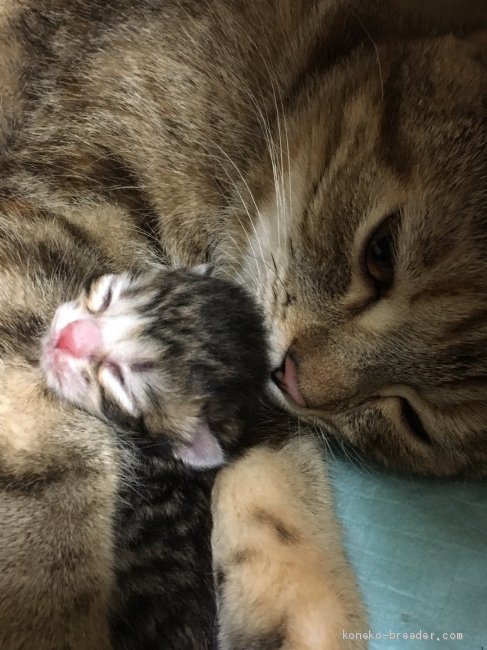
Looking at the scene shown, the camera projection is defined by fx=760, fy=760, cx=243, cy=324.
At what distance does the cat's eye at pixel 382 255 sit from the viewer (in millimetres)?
912

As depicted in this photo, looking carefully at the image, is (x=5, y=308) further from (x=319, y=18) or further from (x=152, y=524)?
(x=319, y=18)

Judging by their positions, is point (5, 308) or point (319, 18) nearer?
point (5, 308)

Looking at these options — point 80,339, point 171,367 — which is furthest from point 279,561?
point 80,339

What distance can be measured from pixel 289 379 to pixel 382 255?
20 centimetres

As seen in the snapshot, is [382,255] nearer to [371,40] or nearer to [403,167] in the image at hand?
[403,167]

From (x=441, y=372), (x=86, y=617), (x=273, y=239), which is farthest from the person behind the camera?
(x=273, y=239)

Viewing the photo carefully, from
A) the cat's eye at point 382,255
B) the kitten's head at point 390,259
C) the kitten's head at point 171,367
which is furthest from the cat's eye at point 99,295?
the cat's eye at point 382,255

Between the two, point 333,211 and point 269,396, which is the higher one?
point 333,211

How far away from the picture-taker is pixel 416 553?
3.58ft

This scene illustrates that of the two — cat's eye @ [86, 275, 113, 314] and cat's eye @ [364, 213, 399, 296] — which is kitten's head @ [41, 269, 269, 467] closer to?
cat's eye @ [86, 275, 113, 314]

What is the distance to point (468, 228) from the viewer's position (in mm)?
872

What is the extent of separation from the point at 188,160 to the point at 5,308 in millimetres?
348

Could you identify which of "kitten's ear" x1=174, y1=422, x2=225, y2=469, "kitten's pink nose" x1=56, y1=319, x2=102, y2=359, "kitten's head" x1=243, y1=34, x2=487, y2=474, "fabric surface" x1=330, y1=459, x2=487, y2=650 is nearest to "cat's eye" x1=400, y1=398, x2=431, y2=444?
"kitten's head" x1=243, y1=34, x2=487, y2=474

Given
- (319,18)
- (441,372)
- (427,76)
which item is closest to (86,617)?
(441,372)
